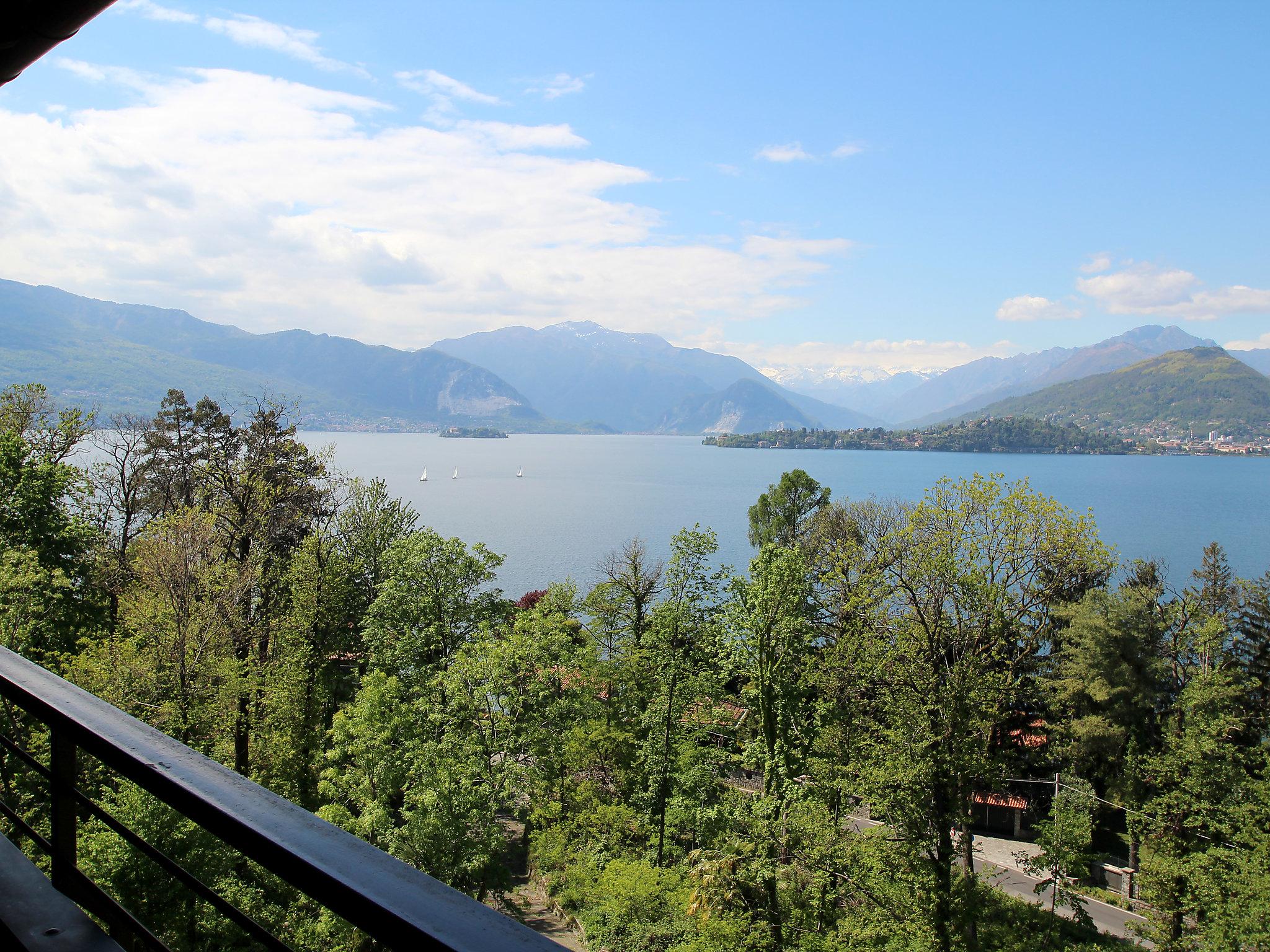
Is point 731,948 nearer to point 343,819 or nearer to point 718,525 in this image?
point 343,819

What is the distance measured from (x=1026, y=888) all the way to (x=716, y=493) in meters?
72.8

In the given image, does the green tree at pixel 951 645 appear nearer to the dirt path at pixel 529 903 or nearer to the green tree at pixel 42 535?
the dirt path at pixel 529 903

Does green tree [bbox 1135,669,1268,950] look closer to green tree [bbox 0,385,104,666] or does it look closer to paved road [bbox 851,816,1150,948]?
paved road [bbox 851,816,1150,948]

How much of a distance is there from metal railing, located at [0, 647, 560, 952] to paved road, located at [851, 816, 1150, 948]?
19.4 m

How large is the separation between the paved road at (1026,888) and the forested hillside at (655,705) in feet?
3.36

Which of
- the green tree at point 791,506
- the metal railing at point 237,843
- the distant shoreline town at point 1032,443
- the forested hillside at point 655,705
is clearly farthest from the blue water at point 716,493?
the metal railing at point 237,843

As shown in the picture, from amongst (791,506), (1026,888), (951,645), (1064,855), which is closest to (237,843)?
(951,645)

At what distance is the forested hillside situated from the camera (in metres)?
13.8

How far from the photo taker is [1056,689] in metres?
26.3

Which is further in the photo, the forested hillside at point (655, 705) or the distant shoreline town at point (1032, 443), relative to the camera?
the distant shoreline town at point (1032, 443)

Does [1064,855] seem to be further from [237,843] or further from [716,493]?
[716,493]

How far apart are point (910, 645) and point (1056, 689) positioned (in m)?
15.9

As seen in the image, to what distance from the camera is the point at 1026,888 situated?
22766 mm

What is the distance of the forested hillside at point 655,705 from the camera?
45.2 ft
